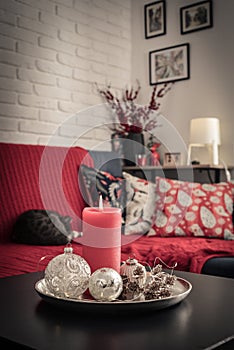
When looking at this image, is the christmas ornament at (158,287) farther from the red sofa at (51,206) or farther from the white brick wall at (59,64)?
the white brick wall at (59,64)

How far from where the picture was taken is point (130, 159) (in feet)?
12.5

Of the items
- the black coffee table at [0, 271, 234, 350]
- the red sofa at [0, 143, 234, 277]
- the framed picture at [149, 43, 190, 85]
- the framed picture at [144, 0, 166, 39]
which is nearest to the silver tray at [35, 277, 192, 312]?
the black coffee table at [0, 271, 234, 350]

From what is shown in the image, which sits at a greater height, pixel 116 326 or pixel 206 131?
pixel 206 131

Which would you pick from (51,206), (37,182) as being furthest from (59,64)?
(51,206)

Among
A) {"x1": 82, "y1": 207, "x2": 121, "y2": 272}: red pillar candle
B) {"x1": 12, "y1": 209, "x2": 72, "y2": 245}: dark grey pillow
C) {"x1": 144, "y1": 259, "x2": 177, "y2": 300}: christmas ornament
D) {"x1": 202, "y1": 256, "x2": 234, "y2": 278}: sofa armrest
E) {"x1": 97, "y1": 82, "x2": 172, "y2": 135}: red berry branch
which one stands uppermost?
{"x1": 97, "y1": 82, "x2": 172, "y2": 135}: red berry branch

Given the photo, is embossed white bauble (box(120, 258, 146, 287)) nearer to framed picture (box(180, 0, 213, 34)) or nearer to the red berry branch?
the red berry branch

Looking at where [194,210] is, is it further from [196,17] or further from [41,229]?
[196,17]

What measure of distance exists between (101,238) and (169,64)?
291cm

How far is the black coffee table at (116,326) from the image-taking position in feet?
2.85

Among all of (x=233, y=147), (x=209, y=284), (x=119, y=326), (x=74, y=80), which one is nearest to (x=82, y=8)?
(x=74, y=80)

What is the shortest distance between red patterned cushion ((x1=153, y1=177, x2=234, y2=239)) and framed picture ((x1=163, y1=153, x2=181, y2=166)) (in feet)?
2.46

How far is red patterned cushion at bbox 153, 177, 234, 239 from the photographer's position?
268 centimetres

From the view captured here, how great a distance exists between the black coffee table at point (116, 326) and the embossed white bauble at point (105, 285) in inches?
2.1

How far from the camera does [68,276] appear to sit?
110 cm
